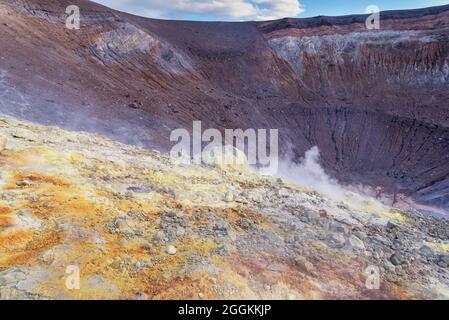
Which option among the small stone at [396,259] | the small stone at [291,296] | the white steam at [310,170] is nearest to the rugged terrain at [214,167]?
the small stone at [291,296]

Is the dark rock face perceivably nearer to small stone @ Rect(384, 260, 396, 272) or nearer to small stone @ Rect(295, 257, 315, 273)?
small stone @ Rect(295, 257, 315, 273)

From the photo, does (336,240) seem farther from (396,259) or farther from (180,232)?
(180,232)

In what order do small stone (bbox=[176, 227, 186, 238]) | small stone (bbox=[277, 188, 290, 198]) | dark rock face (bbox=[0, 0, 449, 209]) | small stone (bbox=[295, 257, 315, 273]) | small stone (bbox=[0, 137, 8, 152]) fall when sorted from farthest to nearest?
dark rock face (bbox=[0, 0, 449, 209]), small stone (bbox=[277, 188, 290, 198]), small stone (bbox=[0, 137, 8, 152]), small stone (bbox=[176, 227, 186, 238]), small stone (bbox=[295, 257, 315, 273])

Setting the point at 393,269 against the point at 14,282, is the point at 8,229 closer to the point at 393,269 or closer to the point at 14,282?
the point at 14,282

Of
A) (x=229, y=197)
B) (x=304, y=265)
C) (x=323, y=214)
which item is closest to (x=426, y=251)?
(x=323, y=214)

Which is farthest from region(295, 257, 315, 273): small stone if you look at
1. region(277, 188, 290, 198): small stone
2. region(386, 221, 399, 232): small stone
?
region(277, 188, 290, 198): small stone
